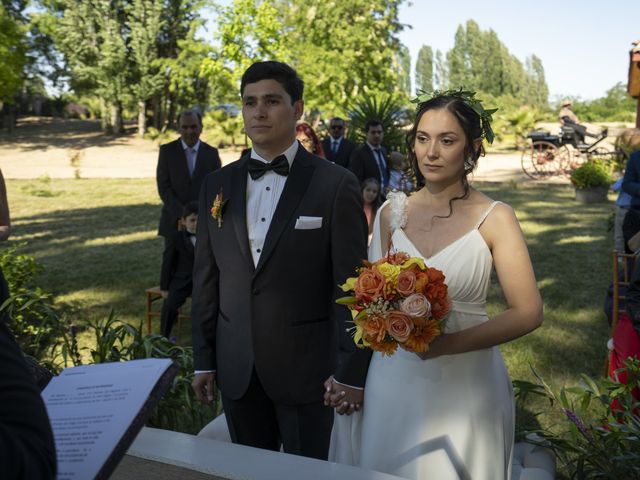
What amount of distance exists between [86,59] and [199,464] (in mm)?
42616

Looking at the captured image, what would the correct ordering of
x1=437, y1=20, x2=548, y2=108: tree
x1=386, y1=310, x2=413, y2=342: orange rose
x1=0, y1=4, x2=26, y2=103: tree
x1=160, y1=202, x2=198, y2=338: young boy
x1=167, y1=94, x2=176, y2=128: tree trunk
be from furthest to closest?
x1=437, y1=20, x2=548, y2=108: tree → x1=167, y1=94, x2=176, y2=128: tree trunk → x1=0, y1=4, x2=26, y2=103: tree → x1=160, y1=202, x2=198, y2=338: young boy → x1=386, y1=310, x2=413, y2=342: orange rose

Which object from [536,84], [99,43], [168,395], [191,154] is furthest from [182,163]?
[536,84]

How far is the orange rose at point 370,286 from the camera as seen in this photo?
7.57 ft

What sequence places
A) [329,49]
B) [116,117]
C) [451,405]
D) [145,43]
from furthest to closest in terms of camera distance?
[116,117] → [145,43] → [329,49] → [451,405]

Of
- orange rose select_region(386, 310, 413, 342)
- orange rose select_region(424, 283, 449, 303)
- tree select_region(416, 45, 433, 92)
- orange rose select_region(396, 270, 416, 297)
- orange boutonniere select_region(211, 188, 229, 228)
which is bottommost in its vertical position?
orange rose select_region(386, 310, 413, 342)

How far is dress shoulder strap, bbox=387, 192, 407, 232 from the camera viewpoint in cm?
279

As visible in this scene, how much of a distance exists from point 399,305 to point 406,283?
81 mm

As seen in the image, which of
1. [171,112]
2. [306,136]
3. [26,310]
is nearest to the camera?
[26,310]

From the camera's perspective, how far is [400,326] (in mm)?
2256

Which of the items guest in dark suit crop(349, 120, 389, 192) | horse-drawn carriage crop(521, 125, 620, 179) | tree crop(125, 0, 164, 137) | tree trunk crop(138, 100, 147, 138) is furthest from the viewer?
tree trunk crop(138, 100, 147, 138)

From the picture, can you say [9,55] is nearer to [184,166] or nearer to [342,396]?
[184,166]

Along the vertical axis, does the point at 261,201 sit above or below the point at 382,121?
below

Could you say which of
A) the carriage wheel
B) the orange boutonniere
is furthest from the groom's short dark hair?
Answer: the carriage wheel

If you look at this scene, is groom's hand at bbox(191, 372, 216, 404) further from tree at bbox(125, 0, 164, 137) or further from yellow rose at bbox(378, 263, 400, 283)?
tree at bbox(125, 0, 164, 137)
